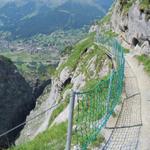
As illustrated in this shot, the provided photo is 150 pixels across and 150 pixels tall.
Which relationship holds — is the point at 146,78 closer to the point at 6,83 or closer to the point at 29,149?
the point at 29,149

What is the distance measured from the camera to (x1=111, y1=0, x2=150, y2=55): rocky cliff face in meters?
56.2

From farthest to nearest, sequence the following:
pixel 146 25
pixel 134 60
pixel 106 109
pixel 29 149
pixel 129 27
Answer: pixel 129 27
pixel 146 25
pixel 134 60
pixel 106 109
pixel 29 149

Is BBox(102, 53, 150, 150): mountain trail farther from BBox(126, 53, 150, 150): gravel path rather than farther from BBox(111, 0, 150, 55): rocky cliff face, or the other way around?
BBox(111, 0, 150, 55): rocky cliff face

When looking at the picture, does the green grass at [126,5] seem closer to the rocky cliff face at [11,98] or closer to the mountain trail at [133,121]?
the mountain trail at [133,121]

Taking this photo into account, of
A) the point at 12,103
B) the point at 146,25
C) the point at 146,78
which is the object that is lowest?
the point at 12,103

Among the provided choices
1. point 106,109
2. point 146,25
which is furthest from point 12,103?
point 106,109

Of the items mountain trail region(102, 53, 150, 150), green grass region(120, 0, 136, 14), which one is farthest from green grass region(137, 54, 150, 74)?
green grass region(120, 0, 136, 14)

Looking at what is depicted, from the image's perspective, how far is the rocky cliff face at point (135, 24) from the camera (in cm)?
5623

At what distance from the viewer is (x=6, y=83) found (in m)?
188

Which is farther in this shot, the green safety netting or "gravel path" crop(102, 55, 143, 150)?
the green safety netting

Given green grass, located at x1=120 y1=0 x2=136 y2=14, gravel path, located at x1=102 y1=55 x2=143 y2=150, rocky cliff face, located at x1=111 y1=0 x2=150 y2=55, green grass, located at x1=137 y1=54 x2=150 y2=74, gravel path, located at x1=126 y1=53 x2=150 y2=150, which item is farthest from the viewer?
green grass, located at x1=120 y1=0 x2=136 y2=14

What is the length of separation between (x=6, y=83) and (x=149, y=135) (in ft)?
551

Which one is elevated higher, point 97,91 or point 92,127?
point 97,91

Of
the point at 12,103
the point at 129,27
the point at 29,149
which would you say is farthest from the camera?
the point at 12,103
